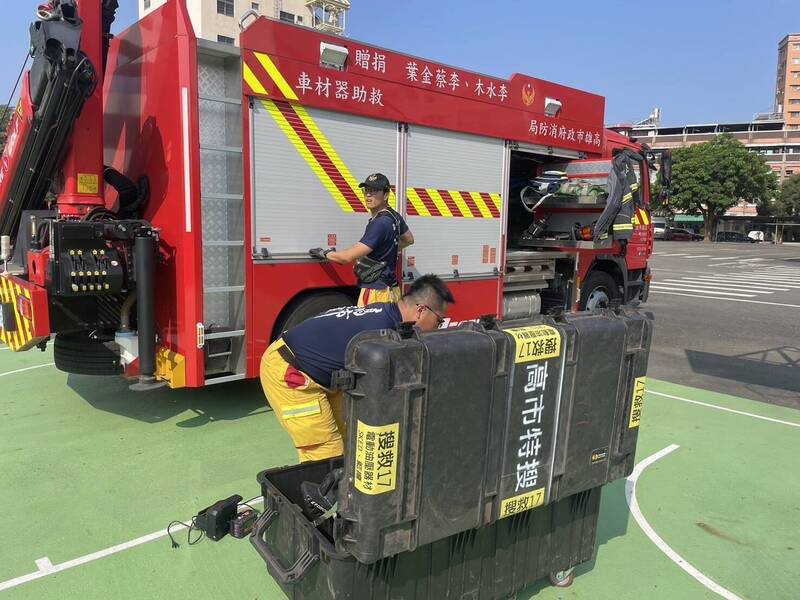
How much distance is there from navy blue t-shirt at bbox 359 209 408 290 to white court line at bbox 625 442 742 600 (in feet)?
7.34

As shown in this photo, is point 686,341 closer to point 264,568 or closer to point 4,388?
point 264,568

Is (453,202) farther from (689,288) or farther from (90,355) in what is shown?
(689,288)

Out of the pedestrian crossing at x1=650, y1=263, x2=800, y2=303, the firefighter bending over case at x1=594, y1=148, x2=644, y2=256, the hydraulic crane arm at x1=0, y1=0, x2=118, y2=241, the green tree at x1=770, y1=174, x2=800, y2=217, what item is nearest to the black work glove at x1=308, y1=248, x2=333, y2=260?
the hydraulic crane arm at x1=0, y1=0, x2=118, y2=241

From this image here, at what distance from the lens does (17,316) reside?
438 centimetres

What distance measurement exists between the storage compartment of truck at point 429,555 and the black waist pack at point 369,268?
2.10m

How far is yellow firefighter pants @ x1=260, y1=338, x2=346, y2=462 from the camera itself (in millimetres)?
2846

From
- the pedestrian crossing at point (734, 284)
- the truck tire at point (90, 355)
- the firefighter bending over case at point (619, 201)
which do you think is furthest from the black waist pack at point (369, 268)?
the pedestrian crossing at point (734, 284)

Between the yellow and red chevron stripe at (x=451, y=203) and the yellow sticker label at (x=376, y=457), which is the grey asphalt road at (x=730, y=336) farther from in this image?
the yellow sticker label at (x=376, y=457)

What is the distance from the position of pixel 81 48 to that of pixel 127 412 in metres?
2.75

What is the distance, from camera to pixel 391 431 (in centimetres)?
196

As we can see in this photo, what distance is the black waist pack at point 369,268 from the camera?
181 inches

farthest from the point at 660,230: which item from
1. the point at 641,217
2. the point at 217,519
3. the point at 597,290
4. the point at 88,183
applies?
the point at 217,519

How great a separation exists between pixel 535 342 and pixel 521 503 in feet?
2.10

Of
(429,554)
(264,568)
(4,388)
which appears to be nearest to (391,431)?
(429,554)
